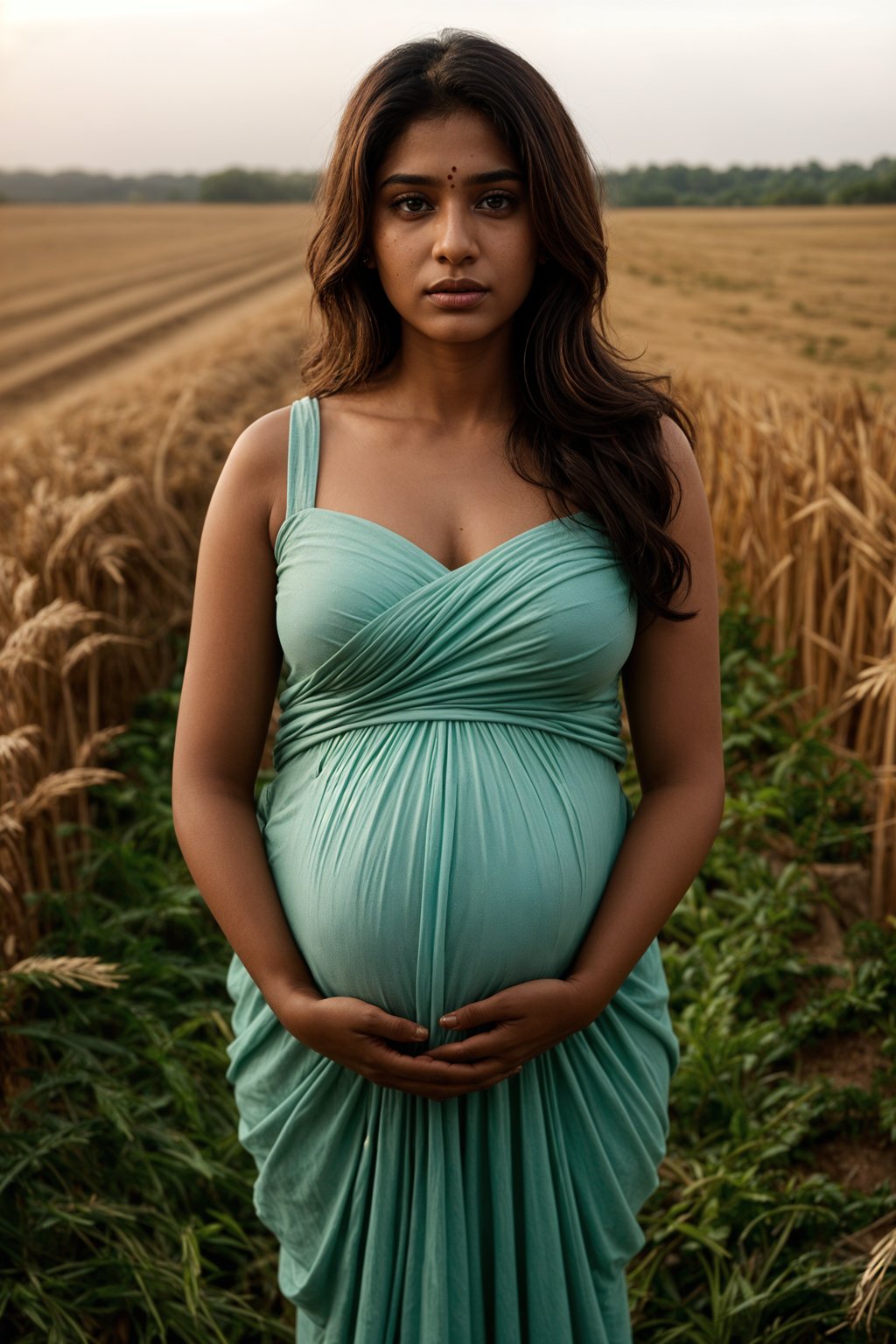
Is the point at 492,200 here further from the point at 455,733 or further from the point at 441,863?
the point at 441,863

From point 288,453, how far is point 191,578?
9.37ft

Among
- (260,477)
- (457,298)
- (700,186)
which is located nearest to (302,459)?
(260,477)

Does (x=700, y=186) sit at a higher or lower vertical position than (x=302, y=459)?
higher

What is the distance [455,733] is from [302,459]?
35cm

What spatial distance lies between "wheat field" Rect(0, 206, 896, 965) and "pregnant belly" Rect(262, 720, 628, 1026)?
0.72 metres

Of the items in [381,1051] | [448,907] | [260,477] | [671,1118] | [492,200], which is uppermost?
[492,200]

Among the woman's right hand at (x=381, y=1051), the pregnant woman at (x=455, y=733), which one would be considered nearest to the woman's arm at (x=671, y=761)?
the pregnant woman at (x=455, y=733)

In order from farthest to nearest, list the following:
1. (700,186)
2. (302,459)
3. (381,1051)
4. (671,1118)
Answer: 1. (700,186)
2. (671,1118)
3. (302,459)
4. (381,1051)

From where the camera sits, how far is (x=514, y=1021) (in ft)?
3.97

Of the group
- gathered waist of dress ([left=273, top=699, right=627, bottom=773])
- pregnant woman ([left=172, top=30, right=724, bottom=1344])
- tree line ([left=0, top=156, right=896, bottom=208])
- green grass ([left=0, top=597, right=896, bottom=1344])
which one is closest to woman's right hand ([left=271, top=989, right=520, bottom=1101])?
pregnant woman ([left=172, top=30, right=724, bottom=1344])

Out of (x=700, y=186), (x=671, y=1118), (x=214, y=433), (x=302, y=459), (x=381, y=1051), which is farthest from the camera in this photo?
(x=214, y=433)

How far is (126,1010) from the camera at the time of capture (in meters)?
2.31

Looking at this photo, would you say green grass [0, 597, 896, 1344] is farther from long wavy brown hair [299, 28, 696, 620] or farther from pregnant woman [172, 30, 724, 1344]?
long wavy brown hair [299, 28, 696, 620]

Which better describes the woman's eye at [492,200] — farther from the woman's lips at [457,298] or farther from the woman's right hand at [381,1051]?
the woman's right hand at [381,1051]
